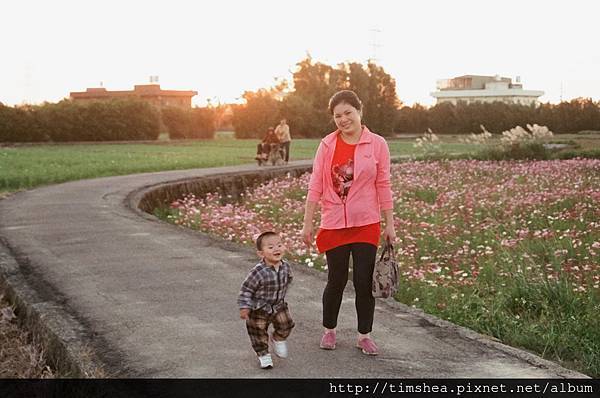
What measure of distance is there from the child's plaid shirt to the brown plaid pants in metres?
0.04

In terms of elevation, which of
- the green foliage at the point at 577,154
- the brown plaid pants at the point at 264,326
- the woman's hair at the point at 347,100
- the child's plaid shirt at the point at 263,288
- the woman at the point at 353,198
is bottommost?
the brown plaid pants at the point at 264,326

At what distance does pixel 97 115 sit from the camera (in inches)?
1747

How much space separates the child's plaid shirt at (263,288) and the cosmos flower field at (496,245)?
195cm

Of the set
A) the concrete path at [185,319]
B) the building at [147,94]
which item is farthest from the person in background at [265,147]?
the building at [147,94]

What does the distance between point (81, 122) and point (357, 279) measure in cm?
4079

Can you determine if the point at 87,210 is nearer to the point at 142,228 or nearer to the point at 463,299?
the point at 142,228

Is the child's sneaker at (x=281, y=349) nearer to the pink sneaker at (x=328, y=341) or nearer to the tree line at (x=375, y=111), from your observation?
the pink sneaker at (x=328, y=341)

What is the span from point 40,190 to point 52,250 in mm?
7565

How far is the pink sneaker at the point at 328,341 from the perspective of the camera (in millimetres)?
4902

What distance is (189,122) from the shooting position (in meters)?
51.0

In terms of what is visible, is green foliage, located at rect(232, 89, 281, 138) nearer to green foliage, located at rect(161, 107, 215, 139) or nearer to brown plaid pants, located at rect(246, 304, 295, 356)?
green foliage, located at rect(161, 107, 215, 139)

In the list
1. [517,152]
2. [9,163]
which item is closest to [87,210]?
[9,163]

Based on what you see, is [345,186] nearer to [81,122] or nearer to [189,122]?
[81,122]

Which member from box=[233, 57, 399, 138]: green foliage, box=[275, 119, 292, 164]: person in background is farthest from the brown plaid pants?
box=[233, 57, 399, 138]: green foliage
